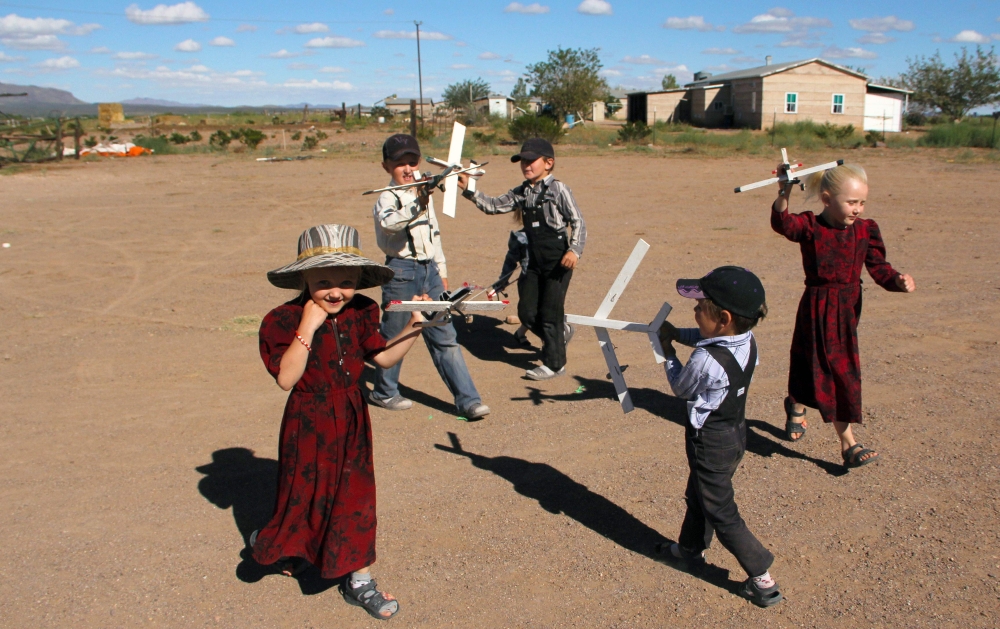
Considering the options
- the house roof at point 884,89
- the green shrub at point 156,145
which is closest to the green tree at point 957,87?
the house roof at point 884,89

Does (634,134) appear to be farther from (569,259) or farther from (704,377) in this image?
(704,377)

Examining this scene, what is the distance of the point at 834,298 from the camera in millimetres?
4555

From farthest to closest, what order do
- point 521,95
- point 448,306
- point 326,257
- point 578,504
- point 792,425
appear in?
point 521,95
point 792,425
point 578,504
point 448,306
point 326,257

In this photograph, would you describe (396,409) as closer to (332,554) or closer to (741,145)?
(332,554)

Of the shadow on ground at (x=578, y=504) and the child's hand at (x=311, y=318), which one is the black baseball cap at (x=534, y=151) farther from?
the child's hand at (x=311, y=318)

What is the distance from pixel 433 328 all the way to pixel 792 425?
2.48 metres

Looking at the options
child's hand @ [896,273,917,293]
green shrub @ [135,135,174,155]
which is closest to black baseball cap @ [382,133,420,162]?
child's hand @ [896,273,917,293]

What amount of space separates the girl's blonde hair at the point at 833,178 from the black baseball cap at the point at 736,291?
1611 millimetres

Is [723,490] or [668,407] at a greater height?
[723,490]

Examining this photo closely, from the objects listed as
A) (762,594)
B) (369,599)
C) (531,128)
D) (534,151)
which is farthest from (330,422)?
(531,128)

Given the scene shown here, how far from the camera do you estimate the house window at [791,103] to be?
4400cm

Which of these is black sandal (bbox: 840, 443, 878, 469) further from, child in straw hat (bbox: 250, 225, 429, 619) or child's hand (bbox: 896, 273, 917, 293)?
child in straw hat (bbox: 250, 225, 429, 619)

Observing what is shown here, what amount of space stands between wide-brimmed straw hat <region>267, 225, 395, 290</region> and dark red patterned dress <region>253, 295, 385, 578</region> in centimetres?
12

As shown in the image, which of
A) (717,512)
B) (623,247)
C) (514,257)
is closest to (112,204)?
(623,247)
